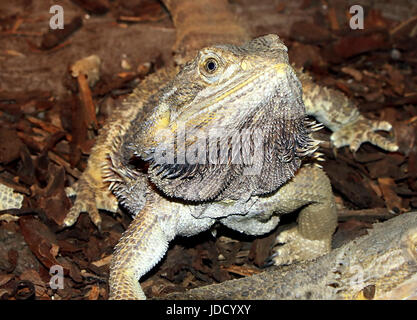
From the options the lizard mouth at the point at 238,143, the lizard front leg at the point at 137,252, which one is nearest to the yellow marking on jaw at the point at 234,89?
the lizard mouth at the point at 238,143

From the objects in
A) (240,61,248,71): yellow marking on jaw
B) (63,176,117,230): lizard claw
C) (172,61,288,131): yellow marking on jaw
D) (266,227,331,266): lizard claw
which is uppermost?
(240,61,248,71): yellow marking on jaw

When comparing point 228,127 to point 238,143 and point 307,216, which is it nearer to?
point 238,143

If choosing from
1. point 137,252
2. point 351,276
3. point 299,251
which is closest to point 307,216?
point 299,251

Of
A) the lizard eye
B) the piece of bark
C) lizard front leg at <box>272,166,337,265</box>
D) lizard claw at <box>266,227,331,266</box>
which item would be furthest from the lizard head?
lizard claw at <box>266,227,331,266</box>

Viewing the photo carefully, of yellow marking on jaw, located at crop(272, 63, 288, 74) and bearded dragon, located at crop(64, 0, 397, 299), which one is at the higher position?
yellow marking on jaw, located at crop(272, 63, 288, 74)

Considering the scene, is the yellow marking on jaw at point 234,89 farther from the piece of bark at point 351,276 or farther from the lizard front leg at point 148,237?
the piece of bark at point 351,276

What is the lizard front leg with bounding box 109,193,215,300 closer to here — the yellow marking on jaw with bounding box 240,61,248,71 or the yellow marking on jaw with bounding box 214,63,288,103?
the yellow marking on jaw with bounding box 214,63,288,103
